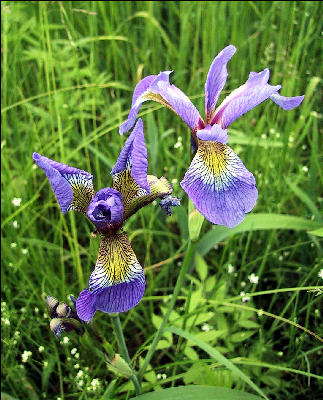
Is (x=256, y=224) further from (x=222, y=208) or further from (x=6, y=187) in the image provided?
(x=6, y=187)

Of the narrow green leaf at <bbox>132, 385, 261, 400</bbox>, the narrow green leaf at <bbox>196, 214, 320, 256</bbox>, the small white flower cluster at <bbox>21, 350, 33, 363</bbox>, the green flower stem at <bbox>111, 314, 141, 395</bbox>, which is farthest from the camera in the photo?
the narrow green leaf at <bbox>196, 214, 320, 256</bbox>

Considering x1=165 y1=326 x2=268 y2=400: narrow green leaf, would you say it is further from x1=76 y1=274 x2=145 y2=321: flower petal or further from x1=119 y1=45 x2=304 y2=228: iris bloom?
x1=119 y1=45 x2=304 y2=228: iris bloom

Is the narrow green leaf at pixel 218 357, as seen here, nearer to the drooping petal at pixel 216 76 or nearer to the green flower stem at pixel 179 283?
the green flower stem at pixel 179 283

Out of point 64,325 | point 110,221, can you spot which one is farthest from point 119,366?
point 110,221

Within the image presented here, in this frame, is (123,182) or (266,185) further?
(266,185)

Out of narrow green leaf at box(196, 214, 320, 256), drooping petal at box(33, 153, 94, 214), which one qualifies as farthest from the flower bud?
narrow green leaf at box(196, 214, 320, 256)

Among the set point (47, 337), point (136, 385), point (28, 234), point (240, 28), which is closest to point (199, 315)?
point (136, 385)
